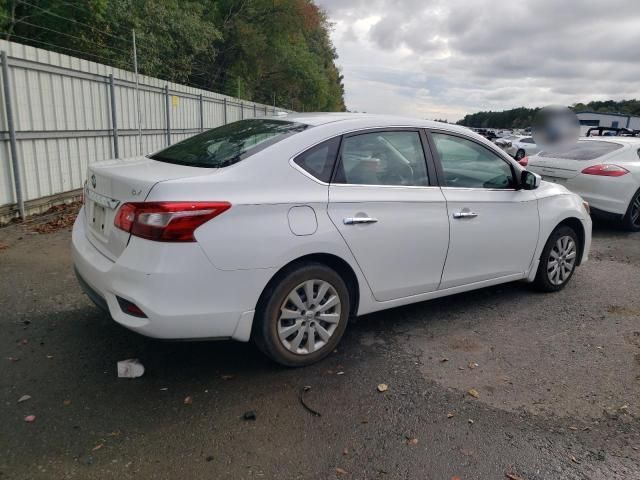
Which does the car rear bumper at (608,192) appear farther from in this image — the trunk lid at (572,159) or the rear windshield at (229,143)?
the rear windshield at (229,143)

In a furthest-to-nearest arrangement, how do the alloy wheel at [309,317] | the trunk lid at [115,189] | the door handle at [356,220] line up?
the door handle at [356,220] → the alloy wheel at [309,317] → the trunk lid at [115,189]

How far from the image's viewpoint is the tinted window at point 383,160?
3424 mm

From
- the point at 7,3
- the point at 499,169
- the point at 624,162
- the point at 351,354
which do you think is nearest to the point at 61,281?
the point at 351,354

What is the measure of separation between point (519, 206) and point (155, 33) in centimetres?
1647

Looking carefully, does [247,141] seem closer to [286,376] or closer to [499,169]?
[286,376]

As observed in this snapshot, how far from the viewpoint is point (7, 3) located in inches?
500

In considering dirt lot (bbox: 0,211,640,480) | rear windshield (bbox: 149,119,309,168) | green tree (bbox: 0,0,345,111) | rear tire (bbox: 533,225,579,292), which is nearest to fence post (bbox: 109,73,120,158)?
green tree (bbox: 0,0,345,111)

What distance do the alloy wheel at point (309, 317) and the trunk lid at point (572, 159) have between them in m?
6.26

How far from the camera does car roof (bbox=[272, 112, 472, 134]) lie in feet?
11.7

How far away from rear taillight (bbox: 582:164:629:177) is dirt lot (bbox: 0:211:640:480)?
4.02 metres

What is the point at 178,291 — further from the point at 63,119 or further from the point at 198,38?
the point at 198,38

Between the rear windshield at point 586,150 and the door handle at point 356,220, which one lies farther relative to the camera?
the rear windshield at point 586,150

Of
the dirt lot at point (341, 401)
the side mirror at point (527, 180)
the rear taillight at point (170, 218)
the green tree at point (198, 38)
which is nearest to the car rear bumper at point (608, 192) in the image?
the dirt lot at point (341, 401)

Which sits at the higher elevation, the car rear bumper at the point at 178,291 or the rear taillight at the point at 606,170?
the rear taillight at the point at 606,170
